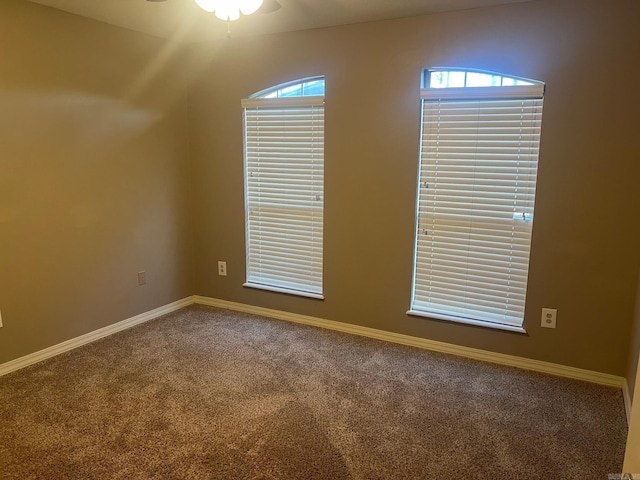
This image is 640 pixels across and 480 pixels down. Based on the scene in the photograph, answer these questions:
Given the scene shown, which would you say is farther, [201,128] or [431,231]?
[201,128]

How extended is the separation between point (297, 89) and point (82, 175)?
176cm

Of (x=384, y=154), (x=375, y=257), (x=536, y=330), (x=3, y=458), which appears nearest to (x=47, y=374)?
(x=3, y=458)

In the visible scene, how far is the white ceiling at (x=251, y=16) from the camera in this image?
2.77 m

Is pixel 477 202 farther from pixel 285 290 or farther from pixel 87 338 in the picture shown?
pixel 87 338

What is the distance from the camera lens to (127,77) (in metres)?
3.45

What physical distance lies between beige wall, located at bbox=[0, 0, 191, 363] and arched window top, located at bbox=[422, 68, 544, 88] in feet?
7.19

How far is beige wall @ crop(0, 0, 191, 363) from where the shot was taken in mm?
2814

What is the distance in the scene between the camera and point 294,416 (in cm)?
241

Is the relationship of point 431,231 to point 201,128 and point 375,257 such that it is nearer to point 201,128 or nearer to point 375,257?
point 375,257

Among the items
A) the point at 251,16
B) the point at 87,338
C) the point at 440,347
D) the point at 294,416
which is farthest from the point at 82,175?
the point at 440,347

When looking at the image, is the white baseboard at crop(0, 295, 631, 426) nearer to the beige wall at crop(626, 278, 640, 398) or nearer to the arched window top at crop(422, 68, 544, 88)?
the beige wall at crop(626, 278, 640, 398)

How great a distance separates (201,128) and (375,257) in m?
1.97

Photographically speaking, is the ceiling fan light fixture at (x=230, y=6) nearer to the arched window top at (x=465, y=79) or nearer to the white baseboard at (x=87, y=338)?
the arched window top at (x=465, y=79)

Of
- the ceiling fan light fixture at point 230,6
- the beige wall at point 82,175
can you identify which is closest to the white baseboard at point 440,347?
the beige wall at point 82,175
